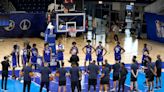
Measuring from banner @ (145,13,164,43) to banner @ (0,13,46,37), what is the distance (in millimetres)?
9349

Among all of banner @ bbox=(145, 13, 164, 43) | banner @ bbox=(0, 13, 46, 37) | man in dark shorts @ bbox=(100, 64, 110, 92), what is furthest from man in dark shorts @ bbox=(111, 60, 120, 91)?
banner @ bbox=(0, 13, 46, 37)

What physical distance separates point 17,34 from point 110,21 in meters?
10.6

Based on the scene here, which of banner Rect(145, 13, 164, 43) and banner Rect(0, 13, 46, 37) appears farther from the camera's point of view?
banner Rect(0, 13, 46, 37)

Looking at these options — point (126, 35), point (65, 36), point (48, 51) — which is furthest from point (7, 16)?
point (48, 51)

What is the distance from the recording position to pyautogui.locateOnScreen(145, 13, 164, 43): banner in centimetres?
3415

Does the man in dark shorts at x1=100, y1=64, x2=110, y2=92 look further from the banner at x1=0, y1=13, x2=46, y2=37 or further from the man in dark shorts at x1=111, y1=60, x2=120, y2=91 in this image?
the banner at x1=0, y1=13, x2=46, y2=37

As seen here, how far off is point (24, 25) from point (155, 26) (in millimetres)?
11458

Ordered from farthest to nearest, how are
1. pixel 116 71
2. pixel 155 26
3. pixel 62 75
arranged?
pixel 155 26 → pixel 116 71 → pixel 62 75

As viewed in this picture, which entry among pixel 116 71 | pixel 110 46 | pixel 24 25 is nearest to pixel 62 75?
pixel 116 71

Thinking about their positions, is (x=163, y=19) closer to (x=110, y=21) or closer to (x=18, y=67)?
(x=110, y=21)

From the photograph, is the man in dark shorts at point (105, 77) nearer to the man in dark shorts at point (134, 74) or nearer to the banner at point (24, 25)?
the man in dark shorts at point (134, 74)

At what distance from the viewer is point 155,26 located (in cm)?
3494

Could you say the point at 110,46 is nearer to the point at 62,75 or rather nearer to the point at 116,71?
the point at 116,71

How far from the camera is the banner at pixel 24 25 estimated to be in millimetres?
35250
